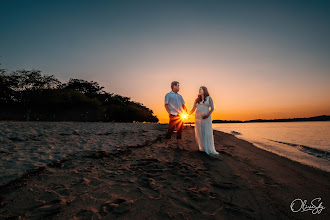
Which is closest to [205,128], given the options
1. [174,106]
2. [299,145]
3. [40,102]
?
[174,106]

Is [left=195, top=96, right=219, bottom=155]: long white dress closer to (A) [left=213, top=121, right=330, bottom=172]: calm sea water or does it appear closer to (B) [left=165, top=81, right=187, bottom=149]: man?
(B) [left=165, top=81, right=187, bottom=149]: man

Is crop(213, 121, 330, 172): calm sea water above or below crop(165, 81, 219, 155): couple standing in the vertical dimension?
below

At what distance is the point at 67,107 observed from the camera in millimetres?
32188

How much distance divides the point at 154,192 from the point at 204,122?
324 cm

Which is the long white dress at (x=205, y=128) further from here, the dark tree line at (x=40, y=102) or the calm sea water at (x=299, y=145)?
the dark tree line at (x=40, y=102)

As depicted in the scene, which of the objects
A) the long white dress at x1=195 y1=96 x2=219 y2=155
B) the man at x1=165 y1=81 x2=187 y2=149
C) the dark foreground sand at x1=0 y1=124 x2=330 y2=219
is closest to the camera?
the dark foreground sand at x1=0 y1=124 x2=330 y2=219

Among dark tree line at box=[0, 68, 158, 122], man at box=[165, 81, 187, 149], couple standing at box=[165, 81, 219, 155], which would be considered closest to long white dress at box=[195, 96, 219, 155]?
couple standing at box=[165, 81, 219, 155]

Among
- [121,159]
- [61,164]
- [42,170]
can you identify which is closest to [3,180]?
[42,170]

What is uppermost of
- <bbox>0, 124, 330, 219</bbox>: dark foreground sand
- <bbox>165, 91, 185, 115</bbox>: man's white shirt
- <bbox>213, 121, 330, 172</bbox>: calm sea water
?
<bbox>165, 91, 185, 115</bbox>: man's white shirt

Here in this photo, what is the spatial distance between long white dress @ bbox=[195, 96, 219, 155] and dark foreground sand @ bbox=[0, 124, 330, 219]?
1.28m

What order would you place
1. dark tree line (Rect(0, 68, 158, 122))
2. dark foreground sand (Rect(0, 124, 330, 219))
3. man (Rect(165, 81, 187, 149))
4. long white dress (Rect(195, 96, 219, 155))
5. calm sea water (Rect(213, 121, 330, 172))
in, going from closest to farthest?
dark foreground sand (Rect(0, 124, 330, 219)), long white dress (Rect(195, 96, 219, 155)), man (Rect(165, 81, 187, 149)), calm sea water (Rect(213, 121, 330, 172)), dark tree line (Rect(0, 68, 158, 122))

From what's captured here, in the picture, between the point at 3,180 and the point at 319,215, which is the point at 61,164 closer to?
the point at 3,180

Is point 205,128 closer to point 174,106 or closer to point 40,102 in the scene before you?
point 174,106

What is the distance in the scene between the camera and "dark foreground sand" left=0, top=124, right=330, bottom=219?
1.85 metres
